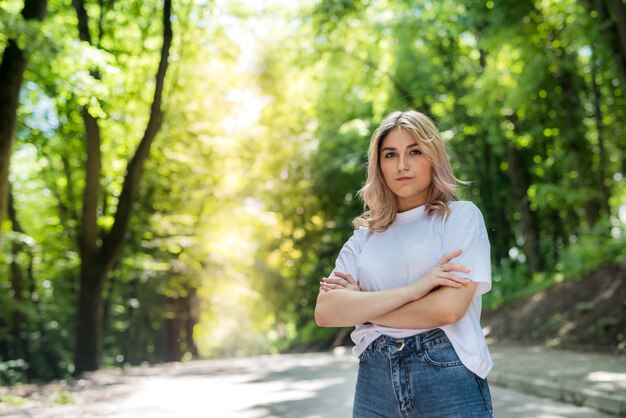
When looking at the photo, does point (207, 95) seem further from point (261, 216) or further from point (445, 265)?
point (445, 265)

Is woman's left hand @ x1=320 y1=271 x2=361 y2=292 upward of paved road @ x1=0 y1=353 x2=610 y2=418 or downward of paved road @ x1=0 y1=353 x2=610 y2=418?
upward

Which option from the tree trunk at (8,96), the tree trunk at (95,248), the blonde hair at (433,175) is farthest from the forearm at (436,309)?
the tree trunk at (95,248)

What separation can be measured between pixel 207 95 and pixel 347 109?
711cm

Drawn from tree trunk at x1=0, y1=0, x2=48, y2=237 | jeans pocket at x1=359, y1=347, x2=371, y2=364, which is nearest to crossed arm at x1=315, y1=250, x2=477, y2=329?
jeans pocket at x1=359, y1=347, x2=371, y2=364

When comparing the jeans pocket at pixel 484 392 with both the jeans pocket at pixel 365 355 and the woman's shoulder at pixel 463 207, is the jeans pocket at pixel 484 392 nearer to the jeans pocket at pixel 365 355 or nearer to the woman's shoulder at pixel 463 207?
the jeans pocket at pixel 365 355

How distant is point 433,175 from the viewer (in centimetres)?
296

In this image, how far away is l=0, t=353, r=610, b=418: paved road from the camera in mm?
9717

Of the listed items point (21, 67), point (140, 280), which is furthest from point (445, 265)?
point (140, 280)

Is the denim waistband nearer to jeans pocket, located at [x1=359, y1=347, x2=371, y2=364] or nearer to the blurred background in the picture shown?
jeans pocket, located at [x1=359, y1=347, x2=371, y2=364]

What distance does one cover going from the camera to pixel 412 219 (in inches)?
118

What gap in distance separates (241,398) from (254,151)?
16.5 metres

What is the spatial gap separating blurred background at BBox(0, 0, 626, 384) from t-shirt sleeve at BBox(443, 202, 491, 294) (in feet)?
26.2

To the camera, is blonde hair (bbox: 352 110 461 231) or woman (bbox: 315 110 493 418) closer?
woman (bbox: 315 110 493 418)

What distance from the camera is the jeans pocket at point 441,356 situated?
2699 millimetres
